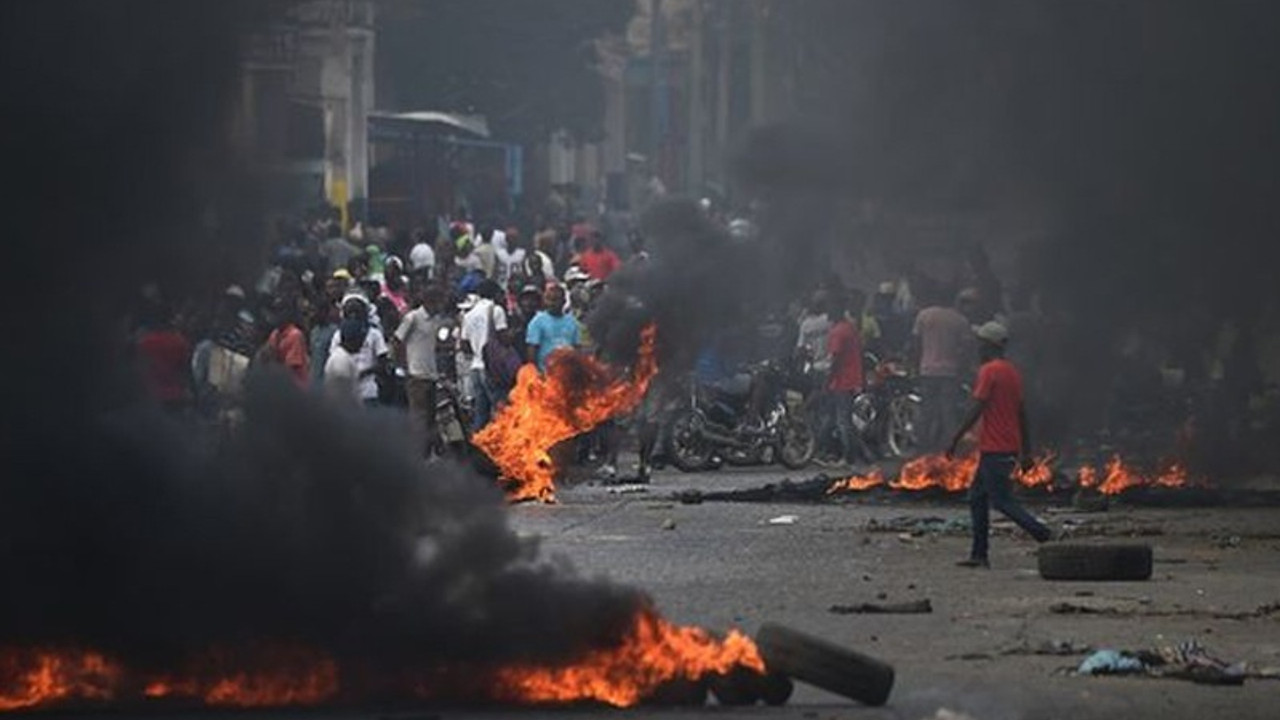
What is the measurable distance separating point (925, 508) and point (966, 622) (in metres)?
7.27

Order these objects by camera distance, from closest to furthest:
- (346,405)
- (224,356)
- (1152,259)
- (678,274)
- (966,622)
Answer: (346,405)
(966,622)
(224,356)
(1152,259)
(678,274)

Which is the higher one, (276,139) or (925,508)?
(276,139)

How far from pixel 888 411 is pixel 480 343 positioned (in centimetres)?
474

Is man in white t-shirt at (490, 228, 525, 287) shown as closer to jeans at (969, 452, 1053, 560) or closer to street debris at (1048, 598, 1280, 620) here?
jeans at (969, 452, 1053, 560)

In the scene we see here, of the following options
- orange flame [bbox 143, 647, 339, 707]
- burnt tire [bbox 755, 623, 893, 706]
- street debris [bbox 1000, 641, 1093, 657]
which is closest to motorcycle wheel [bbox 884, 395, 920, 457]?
street debris [bbox 1000, 641, 1093, 657]

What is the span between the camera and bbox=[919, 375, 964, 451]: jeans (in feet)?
91.0

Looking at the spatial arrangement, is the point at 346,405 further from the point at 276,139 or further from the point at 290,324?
the point at 290,324

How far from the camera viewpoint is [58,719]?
1199 cm

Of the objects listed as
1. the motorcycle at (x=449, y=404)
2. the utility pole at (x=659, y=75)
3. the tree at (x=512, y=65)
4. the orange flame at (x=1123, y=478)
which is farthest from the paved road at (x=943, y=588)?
the tree at (x=512, y=65)

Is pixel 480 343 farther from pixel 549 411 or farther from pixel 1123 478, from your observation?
pixel 1123 478

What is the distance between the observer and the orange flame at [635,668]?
12.3 m

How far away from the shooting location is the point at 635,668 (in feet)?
40.5

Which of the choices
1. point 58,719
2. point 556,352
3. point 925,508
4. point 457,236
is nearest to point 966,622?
point 58,719

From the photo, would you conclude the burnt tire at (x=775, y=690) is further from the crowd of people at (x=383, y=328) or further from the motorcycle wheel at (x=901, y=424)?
the motorcycle wheel at (x=901, y=424)
